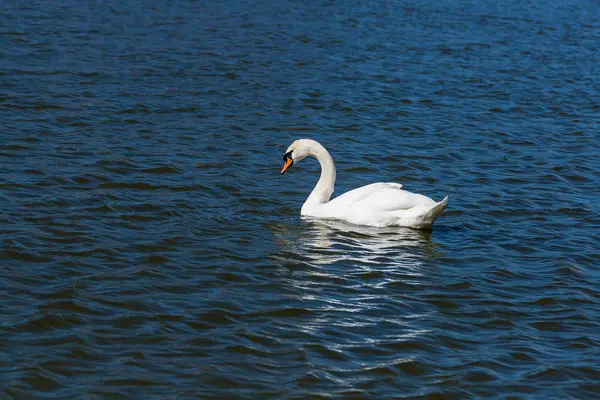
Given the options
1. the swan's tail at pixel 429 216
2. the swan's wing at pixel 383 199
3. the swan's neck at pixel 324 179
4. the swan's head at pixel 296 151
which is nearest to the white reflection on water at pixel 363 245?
the swan's tail at pixel 429 216

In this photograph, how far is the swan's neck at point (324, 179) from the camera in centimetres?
1209

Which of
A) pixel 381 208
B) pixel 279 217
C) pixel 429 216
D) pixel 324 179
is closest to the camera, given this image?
pixel 429 216

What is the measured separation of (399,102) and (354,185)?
14.6ft

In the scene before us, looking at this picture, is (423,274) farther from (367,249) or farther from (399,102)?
(399,102)

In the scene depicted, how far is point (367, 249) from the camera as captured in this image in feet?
35.1

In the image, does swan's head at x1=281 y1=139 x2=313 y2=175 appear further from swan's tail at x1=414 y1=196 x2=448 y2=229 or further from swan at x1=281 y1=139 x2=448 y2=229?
swan's tail at x1=414 y1=196 x2=448 y2=229

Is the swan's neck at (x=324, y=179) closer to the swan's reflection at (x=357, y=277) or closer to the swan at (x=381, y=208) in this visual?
the swan at (x=381, y=208)

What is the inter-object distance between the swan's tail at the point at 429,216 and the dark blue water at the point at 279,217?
6.0 inches

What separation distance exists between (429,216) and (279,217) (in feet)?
5.79

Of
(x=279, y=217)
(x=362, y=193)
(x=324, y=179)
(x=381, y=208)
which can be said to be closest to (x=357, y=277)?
(x=381, y=208)

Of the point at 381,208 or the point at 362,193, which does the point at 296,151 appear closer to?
the point at 362,193

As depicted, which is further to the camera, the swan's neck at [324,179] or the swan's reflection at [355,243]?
the swan's neck at [324,179]

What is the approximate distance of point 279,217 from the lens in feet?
38.6

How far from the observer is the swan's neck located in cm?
1209
